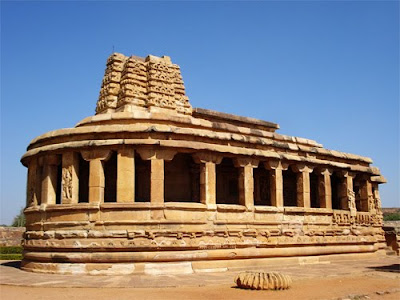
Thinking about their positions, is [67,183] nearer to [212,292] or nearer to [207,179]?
[207,179]

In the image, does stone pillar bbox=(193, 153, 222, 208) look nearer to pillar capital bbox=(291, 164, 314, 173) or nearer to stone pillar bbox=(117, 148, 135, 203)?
stone pillar bbox=(117, 148, 135, 203)

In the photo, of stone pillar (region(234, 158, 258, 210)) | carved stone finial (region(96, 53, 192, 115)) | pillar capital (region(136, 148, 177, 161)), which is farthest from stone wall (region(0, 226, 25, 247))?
stone pillar (region(234, 158, 258, 210))

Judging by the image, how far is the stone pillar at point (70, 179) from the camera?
13758mm

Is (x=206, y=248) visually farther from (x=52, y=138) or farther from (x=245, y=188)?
(x=52, y=138)

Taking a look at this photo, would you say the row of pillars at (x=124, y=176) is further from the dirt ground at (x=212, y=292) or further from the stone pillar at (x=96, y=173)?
the dirt ground at (x=212, y=292)

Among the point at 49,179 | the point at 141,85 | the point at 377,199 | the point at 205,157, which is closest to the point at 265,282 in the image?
the point at 205,157

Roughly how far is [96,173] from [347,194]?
37.3 feet

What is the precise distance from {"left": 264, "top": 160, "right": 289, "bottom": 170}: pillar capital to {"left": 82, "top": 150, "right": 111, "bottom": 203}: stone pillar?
600cm

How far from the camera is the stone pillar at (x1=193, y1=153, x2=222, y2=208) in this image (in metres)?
14.3

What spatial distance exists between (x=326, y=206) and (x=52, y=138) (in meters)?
11.1

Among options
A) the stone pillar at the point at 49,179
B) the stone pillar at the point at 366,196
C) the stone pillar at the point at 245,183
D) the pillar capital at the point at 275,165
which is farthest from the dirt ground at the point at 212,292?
the stone pillar at the point at 366,196

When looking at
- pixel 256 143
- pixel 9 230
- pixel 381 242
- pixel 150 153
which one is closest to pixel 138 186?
pixel 150 153

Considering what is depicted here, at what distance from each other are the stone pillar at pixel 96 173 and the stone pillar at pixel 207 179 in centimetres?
301

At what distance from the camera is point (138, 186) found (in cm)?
1544
